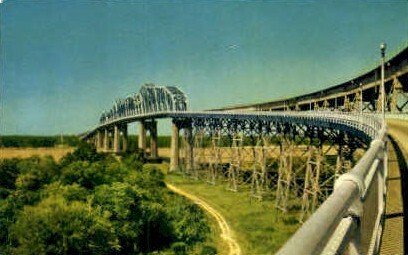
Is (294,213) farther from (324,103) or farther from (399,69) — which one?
(324,103)

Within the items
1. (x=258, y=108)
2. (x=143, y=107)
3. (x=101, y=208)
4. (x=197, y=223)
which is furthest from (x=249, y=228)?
(x=143, y=107)

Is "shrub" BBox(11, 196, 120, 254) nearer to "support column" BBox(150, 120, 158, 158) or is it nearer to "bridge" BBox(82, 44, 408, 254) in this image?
"bridge" BBox(82, 44, 408, 254)

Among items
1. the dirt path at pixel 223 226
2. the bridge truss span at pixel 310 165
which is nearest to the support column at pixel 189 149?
the bridge truss span at pixel 310 165

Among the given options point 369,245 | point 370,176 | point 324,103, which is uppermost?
point 324,103

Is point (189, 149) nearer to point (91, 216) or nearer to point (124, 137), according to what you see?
point (91, 216)

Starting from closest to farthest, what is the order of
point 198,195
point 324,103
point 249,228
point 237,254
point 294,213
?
point 237,254 → point 249,228 → point 294,213 → point 198,195 → point 324,103

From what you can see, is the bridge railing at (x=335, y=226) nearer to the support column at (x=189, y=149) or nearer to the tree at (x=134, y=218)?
the tree at (x=134, y=218)

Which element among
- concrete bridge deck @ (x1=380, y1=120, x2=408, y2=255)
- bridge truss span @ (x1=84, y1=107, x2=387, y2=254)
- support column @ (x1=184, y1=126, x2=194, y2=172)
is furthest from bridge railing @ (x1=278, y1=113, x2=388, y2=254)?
support column @ (x1=184, y1=126, x2=194, y2=172)

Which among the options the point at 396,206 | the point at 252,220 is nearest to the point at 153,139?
the point at 252,220
